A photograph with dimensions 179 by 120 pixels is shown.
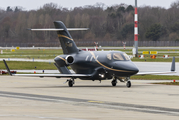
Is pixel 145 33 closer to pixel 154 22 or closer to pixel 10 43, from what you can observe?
pixel 154 22

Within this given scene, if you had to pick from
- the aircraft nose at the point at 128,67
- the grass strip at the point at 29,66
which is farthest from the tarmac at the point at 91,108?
the grass strip at the point at 29,66

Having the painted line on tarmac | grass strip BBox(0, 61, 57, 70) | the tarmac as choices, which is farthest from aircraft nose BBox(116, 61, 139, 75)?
grass strip BBox(0, 61, 57, 70)

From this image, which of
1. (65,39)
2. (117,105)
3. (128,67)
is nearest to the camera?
(117,105)

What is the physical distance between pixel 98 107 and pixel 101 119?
3430mm

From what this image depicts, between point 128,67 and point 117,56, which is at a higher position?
point 117,56

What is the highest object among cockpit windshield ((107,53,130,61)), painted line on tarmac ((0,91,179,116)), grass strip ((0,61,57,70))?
cockpit windshield ((107,53,130,61))

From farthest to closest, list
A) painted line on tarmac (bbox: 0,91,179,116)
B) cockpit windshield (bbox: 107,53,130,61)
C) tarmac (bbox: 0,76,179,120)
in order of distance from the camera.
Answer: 1. cockpit windshield (bbox: 107,53,130,61)
2. painted line on tarmac (bbox: 0,91,179,116)
3. tarmac (bbox: 0,76,179,120)

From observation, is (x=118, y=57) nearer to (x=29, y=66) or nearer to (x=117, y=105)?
(x=117, y=105)

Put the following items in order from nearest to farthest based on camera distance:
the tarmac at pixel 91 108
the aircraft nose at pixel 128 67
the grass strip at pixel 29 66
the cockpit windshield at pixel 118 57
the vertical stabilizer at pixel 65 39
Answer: the tarmac at pixel 91 108 < the aircraft nose at pixel 128 67 < the cockpit windshield at pixel 118 57 < the vertical stabilizer at pixel 65 39 < the grass strip at pixel 29 66

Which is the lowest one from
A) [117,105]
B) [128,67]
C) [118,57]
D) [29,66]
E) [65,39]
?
[29,66]

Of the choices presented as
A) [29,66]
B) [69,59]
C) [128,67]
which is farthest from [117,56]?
[29,66]

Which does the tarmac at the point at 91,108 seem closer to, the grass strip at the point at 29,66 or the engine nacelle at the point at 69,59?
the engine nacelle at the point at 69,59

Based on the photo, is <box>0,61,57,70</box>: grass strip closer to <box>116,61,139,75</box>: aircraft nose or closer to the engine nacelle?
the engine nacelle

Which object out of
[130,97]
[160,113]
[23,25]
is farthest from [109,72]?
[23,25]
